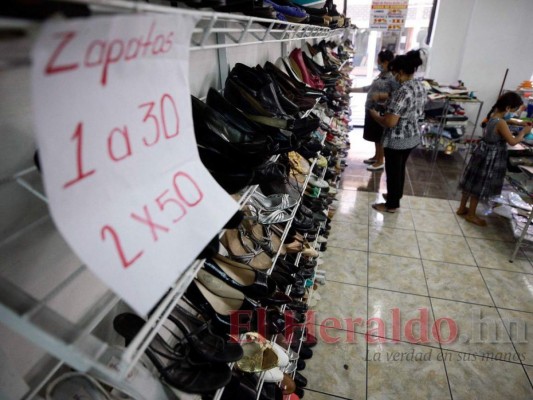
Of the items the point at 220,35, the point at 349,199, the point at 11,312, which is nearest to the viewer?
the point at 11,312

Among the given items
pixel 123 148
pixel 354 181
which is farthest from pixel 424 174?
pixel 123 148

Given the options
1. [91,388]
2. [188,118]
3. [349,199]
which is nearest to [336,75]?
[349,199]

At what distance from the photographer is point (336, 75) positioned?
98.6 inches

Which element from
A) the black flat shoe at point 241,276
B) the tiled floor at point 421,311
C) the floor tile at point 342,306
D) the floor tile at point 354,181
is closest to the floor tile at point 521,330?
the tiled floor at point 421,311

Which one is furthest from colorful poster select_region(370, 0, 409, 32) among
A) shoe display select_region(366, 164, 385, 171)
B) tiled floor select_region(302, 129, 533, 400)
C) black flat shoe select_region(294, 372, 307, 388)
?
black flat shoe select_region(294, 372, 307, 388)

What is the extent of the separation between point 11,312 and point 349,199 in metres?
3.44

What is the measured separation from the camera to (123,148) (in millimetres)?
340

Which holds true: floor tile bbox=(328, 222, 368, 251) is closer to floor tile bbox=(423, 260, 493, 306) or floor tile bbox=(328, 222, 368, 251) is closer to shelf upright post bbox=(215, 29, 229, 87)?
floor tile bbox=(423, 260, 493, 306)

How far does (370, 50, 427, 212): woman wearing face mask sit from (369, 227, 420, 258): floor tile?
0.44 m

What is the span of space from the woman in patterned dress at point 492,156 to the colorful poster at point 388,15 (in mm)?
3168

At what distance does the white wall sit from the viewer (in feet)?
14.5

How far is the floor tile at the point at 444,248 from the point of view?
2561 millimetres

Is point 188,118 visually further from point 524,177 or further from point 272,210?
point 524,177

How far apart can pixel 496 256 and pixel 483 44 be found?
3919 millimetres
